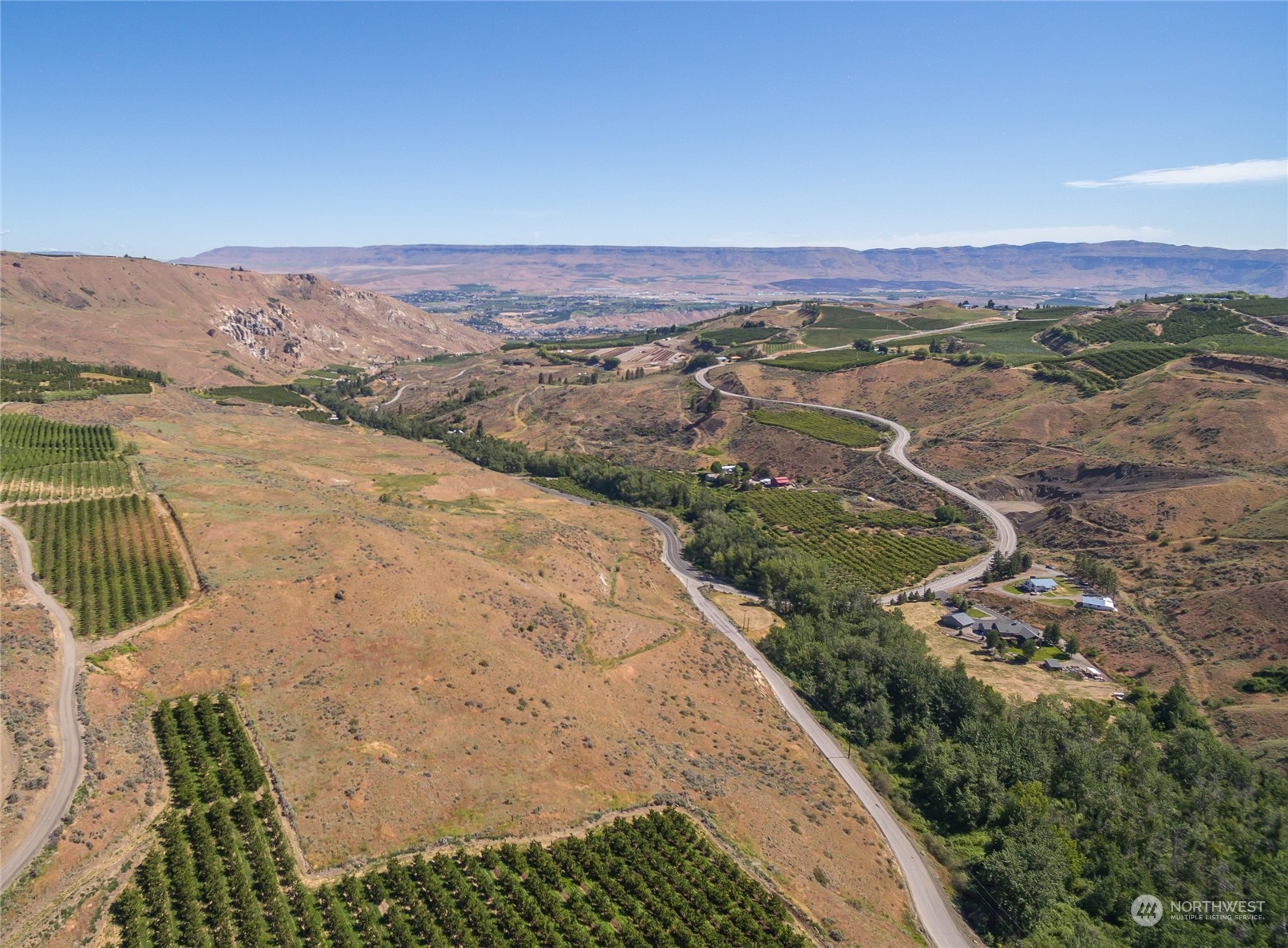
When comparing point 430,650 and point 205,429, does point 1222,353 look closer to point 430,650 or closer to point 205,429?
point 430,650

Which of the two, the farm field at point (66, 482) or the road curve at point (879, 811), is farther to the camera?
the farm field at point (66, 482)

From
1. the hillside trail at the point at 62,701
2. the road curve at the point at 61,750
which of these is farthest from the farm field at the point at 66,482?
the road curve at the point at 61,750

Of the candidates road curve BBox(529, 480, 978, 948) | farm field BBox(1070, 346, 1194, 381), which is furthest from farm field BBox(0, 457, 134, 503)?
farm field BBox(1070, 346, 1194, 381)

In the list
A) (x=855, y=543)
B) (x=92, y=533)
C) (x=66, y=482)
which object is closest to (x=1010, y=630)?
(x=855, y=543)

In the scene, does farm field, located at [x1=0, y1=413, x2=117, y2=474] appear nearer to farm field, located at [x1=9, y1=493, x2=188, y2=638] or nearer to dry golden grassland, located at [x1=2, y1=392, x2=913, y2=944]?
dry golden grassland, located at [x1=2, y1=392, x2=913, y2=944]

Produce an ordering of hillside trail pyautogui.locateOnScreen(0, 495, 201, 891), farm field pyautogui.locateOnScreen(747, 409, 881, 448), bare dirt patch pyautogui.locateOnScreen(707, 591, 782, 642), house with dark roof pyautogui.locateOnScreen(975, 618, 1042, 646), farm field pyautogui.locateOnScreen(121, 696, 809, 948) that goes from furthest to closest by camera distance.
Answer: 1. farm field pyautogui.locateOnScreen(747, 409, 881, 448)
2. bare dirt patch pyautogui.locateOnScreen(707, 591, 782, 642)
3. house with dark roof pyautogui.locateOnScreen(975, 618, 1042, 646)
4. hillside trail pyautogui.locateOnScreen(0, 495, 201, 891)
5. farm field pyautogui.locateOnScreen(121, 696, 809, 948)

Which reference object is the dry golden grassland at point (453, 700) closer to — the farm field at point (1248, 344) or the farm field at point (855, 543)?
the farm field at point (855, 543)

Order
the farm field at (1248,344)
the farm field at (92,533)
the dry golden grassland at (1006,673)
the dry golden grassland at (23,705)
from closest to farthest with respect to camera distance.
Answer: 1. the dry golden grassland at (23,705)
2. the farm field at (92,533)
3. the dry golden grassland at (1006,673)
4. the farm field at (1248,344)

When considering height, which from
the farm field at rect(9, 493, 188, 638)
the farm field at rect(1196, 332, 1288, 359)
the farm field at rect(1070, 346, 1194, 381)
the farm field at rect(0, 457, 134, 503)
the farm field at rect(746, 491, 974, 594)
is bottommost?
the farm field at rect(746, 491, 974, 594)
